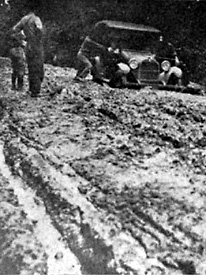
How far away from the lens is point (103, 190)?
3646 millimetres

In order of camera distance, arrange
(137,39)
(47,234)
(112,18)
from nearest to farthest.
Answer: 1. (47,234)
2. (137,39)
3. (112,18)

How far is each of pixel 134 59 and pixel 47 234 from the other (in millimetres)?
7853

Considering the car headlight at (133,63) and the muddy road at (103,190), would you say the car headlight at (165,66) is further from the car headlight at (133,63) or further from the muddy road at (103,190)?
the muddy road at (103,190)

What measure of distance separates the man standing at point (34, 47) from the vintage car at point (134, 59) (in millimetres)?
2691

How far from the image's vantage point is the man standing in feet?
25.4

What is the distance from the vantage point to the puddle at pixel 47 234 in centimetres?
269

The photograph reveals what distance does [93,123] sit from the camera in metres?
5.83

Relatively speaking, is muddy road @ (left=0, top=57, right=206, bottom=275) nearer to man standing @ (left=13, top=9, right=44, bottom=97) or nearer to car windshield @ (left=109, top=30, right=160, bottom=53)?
man standing @ (left=13, top=9, right=44, bottom=97)

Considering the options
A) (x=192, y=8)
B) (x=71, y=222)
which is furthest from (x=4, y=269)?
(x=192, y=8)

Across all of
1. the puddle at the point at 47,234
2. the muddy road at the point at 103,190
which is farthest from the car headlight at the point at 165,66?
the puddle at the point at 47,234

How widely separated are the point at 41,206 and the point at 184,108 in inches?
155

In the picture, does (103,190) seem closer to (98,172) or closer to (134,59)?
(98,172)

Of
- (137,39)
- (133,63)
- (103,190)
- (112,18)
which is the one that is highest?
(103,190)

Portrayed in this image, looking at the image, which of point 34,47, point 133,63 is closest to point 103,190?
point 34,47
